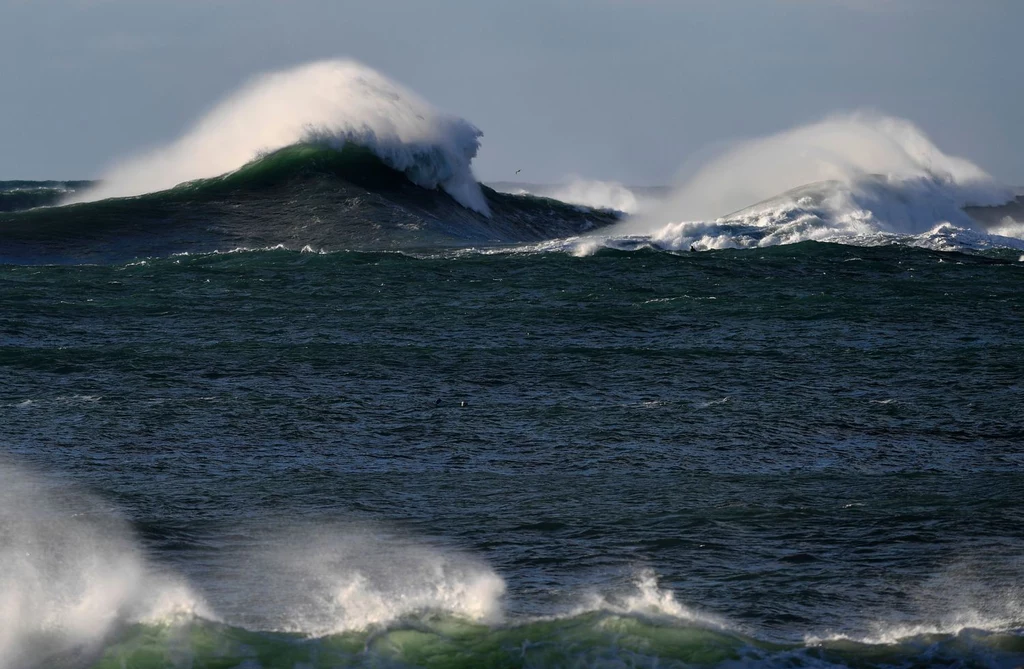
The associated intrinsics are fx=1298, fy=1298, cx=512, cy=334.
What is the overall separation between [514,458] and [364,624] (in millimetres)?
4216

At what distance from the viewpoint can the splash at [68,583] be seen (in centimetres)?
761

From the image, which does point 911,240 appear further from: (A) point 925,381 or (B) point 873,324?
(A) point 925,381

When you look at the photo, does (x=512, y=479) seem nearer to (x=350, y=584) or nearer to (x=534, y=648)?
(x=350, y=584)

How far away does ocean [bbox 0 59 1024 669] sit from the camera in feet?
25.8

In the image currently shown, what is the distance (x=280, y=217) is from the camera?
3197 centimetres

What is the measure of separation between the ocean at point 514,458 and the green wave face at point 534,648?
0.02 metres

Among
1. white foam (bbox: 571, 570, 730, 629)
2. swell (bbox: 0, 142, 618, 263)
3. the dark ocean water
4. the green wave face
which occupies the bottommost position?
the green wave face

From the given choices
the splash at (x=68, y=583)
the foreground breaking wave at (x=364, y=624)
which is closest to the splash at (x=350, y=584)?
the foreground breaking wave at (x=364, y=624)

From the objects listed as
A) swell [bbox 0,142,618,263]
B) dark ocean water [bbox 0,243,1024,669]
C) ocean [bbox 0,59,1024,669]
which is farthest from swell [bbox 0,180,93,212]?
dark ocean water [bbox 0,243,1024,669]

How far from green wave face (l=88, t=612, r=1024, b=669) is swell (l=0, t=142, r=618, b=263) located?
21.4 meters

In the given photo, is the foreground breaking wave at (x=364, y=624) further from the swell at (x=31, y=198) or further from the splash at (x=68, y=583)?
the swell at (x=31, y=198)

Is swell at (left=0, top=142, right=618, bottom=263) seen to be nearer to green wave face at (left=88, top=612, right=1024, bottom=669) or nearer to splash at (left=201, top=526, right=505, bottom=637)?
splash at (left=201, top=526, right=505, bottom=637)

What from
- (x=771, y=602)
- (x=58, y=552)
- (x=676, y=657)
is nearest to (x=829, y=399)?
(x=771, y=602)

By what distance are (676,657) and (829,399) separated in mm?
7543
